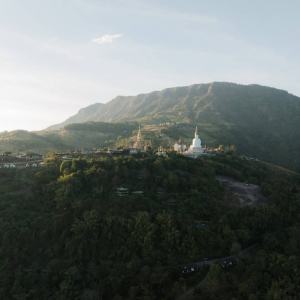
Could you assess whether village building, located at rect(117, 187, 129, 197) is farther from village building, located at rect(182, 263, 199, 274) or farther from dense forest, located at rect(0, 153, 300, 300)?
village building, located at rect(182, 263, 199, 274)

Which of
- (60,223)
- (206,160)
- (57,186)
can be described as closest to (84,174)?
(57,186)

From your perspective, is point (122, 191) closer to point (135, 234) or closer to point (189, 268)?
point (135, 234)

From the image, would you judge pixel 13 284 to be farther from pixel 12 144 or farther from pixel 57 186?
pixel 12 144

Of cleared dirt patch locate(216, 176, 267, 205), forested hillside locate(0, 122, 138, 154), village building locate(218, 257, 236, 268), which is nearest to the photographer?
village building locate(218, 257, 236, 268)

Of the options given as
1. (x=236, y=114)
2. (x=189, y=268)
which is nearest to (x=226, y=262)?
(x=189, y=268)

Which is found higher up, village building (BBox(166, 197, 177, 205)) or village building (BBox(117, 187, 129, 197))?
village building (BBox(117, 187, 129, 197))

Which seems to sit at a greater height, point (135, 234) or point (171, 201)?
point (171, 201)

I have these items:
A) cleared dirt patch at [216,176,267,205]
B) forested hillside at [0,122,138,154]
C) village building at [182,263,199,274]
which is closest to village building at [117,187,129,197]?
village building at [182,263,199,274]
